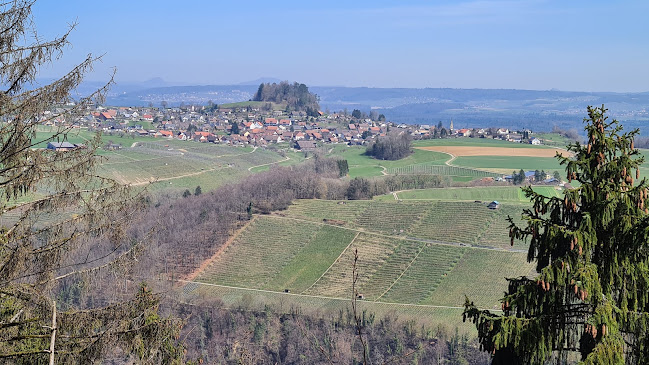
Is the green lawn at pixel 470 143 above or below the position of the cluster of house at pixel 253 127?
below

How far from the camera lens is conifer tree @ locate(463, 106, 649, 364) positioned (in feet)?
16.3

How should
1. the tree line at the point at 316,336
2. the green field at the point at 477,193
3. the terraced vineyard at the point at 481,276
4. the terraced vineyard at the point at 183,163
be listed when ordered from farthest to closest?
the terraced vineyard at the point at 183,163
the green field at the point at 477,193
the terraced vineyard at the point at 481,276
the tree line at the point at 316,336

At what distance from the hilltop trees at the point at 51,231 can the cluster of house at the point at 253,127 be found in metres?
88.9

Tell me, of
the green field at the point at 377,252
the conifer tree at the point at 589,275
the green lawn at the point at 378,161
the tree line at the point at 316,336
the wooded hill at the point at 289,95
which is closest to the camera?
the conifer tree at the point at 589,275

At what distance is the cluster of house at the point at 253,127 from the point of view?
10144 centimetres

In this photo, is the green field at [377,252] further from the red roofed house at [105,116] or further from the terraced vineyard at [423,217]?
the red roofed house at [105,116]

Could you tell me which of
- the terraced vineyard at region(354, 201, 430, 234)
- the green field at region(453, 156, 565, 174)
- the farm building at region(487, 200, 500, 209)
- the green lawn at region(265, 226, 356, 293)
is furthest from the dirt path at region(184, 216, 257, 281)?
the green field at region(453, 156, 565, 174)

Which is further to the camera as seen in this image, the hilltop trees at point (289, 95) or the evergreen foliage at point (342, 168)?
the hilltop trees at point (289, 95)

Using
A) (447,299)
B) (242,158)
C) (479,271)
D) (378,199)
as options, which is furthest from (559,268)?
(242,158)

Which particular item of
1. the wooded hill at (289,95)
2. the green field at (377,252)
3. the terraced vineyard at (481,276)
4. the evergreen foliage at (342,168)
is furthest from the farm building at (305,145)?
the terraced vineyard at (481,276)

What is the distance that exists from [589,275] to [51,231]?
15.4 feet

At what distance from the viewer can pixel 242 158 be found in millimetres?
86438

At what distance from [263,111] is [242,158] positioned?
4990 cm

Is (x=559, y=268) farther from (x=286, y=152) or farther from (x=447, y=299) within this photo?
(x=286, y=152)
